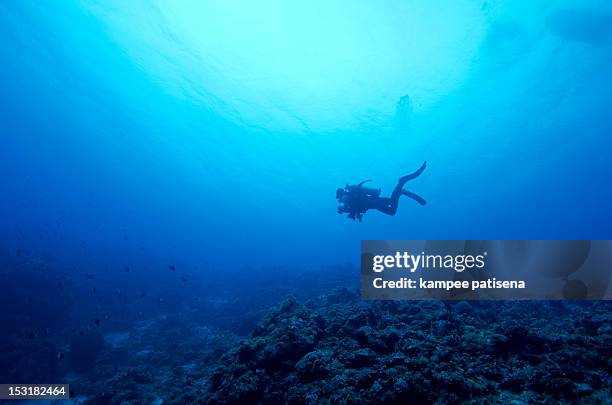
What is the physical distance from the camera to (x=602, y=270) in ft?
60.6

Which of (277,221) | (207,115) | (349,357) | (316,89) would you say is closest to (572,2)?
(316,89)

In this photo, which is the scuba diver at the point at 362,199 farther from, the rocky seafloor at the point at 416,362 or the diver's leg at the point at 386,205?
the rocky seafloor at the point at 416,362

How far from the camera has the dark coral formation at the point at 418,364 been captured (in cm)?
439

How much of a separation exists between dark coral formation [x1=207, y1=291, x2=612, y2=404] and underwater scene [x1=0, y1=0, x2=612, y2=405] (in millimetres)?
40

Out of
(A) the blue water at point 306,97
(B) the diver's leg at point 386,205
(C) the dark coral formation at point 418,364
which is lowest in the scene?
(C) the dark coral formation at point 418,364

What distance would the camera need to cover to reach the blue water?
3794 centimetres

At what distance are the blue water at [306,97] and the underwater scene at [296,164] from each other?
34 centimetres

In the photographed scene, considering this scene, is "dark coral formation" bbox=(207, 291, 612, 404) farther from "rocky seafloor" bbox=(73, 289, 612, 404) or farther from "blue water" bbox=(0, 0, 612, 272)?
"blue water" bbox=(0, 0, 612, 272)

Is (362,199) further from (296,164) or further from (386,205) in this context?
(296,164)

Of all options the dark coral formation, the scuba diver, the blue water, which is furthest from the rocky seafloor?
the blue water

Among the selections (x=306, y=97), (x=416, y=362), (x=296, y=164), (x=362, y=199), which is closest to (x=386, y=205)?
(x=362, y=199)

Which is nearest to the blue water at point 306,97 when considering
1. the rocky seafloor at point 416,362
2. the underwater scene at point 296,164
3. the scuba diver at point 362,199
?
the underwater scene at point 296,164

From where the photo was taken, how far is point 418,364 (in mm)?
4941

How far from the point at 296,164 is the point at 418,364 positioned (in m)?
80.3
